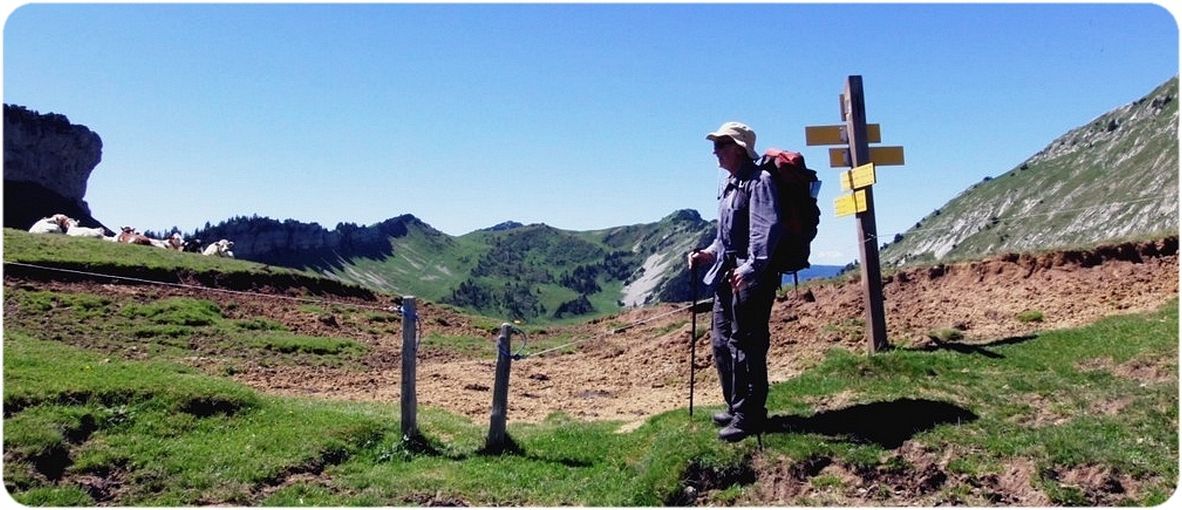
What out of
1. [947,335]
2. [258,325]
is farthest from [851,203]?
[258,325]

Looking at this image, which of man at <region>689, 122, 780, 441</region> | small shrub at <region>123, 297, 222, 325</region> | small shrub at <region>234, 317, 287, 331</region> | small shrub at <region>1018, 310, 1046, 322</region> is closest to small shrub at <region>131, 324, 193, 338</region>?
small shrub at <region>123, 297, 222, 325</region>

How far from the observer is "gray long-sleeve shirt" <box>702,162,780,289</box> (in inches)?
307

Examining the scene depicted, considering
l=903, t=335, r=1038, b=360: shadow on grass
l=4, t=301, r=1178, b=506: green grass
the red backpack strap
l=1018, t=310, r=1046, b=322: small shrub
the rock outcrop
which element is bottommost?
l=4, t=301, r=1178, b=506: green grass

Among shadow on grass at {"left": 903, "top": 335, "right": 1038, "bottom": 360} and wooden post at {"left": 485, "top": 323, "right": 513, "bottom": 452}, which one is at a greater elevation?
shadow on grass at {"left": 903, "top": 335, "right": 1038, "bottom": 360}

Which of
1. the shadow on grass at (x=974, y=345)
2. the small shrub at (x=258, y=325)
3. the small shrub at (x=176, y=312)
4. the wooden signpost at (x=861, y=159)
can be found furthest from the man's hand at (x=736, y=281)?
the small shrub at (x=258, y=325)

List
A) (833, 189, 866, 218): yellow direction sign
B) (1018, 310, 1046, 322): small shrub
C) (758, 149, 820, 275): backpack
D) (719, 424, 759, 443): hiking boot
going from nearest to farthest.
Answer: (758, 149, 820, 275): backpack < (719, 424, 759, 443): hiking boot < (833, 189, 866, 218): yellow direction sign < (1018, 310, 1046, 322): small shrub

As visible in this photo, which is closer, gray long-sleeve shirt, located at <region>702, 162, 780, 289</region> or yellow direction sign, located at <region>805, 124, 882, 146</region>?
gray long-sleeve shirt, located at <region>702, 162, 780, 289</region>

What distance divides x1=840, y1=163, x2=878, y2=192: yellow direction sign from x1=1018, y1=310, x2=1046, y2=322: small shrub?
441 cm

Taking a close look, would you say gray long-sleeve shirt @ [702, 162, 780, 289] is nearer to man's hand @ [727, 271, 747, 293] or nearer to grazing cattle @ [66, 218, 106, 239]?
man's hand @ [727, 271, 747, 293]

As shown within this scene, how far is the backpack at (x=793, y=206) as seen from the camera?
810cm

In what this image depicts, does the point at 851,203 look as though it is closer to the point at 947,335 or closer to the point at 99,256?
the point at 947,335

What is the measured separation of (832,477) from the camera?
300 inches

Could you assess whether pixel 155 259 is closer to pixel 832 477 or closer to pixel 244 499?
pixel 244 499

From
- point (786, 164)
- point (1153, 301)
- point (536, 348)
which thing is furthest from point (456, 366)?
point (1153, 301)
